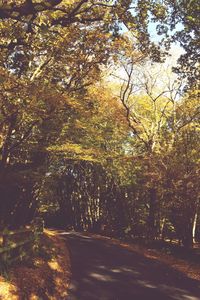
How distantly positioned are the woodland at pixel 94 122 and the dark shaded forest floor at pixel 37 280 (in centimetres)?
488

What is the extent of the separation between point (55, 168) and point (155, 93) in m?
12.1

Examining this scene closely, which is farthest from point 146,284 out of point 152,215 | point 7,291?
point 152,215

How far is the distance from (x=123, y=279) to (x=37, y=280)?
131 inches

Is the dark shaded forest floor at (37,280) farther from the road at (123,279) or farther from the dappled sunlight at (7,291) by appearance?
the road at (123,279)

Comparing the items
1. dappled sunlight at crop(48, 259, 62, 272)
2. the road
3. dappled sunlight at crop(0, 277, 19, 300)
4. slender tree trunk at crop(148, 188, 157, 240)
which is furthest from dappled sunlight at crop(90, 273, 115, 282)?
slender tree trunk at crop(148, 188, 157, 240)

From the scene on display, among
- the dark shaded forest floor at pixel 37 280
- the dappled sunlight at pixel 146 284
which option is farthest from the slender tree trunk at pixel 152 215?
the dappled sunlight at pixel 146 284

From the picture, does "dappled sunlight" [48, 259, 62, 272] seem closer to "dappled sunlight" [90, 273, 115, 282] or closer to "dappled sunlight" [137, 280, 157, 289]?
"dappled sunlight" [90, 273, 115, 282]

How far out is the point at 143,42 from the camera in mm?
12656

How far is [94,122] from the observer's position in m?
27.0

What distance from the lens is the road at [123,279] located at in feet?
36.3

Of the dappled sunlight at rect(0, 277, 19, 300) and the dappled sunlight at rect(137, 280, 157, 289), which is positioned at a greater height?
the dappled sunlight at rect(0, 277, 19, 300)

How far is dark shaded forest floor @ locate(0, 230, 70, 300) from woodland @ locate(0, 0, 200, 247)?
488 centimetres

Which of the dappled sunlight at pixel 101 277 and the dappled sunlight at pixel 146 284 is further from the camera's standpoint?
the dappled sunlight at pixel 101 277

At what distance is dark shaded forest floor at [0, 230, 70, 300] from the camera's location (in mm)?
9805
